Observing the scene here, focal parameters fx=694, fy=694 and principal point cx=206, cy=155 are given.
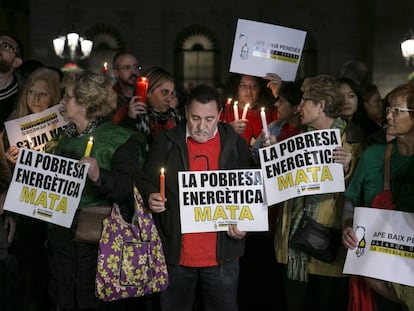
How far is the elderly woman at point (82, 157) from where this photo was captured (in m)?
3.88

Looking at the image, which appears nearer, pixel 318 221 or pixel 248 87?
pixel 318 221

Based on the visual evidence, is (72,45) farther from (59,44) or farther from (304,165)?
(304,165)

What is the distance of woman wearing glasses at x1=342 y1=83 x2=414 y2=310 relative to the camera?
3.77 metres

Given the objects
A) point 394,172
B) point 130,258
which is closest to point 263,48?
point 394,172

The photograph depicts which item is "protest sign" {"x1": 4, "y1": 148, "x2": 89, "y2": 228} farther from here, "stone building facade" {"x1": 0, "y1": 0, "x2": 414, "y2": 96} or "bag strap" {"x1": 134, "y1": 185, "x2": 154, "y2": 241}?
"stone building facade" {"x1": 0, "y1": 0, "x2": 414, "y2": 96}

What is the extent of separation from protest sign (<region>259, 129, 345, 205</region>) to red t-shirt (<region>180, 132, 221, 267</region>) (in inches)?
11.1

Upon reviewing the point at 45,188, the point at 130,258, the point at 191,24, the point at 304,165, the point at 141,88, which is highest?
the point at 191,24

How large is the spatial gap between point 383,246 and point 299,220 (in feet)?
2.04

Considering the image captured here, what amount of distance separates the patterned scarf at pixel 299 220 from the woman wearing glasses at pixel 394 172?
0.78 ft

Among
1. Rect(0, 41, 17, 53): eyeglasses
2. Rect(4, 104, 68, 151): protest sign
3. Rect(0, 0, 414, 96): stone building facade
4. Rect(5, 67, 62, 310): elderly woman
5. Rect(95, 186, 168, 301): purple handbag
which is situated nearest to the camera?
Rect(95, 186, 168, 301): purple handbag

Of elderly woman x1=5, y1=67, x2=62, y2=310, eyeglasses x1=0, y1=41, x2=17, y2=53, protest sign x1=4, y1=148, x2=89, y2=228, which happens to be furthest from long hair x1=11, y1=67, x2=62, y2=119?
protest sign x1=4, y1=148, x2=89, y2=228

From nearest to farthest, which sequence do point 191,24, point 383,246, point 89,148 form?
point 89,148 < point 383,246 < point 191,24

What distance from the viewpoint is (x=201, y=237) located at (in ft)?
12.8

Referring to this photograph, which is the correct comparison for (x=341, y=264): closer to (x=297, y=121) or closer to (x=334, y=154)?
(x=334, y=154)
